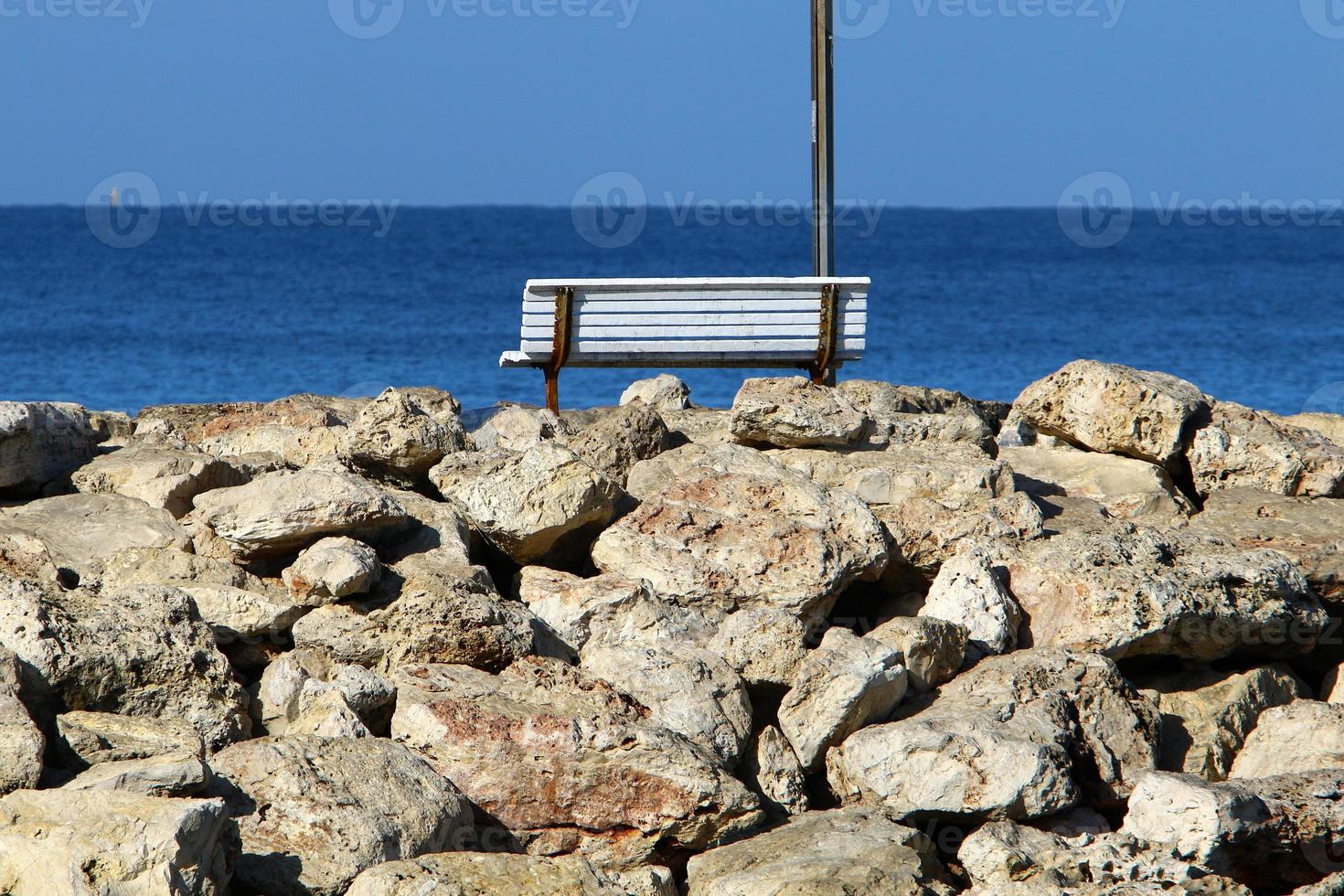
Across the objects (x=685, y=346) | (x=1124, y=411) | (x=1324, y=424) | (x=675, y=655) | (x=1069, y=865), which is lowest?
(x=1069, y=865)

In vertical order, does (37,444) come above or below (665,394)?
below

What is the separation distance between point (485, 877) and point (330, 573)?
147cm

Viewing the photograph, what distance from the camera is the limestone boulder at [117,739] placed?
4.10 meters

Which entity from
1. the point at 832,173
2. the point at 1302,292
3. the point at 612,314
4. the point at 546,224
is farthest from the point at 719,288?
the point at 546,224

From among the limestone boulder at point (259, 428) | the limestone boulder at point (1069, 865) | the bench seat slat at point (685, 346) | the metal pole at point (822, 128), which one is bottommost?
the limestone boulder at point (1069, 865)

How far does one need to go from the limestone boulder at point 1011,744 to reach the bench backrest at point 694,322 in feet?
9.90

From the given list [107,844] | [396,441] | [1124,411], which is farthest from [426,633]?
[1124,411]

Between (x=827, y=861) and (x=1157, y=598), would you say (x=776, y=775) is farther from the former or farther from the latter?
(x=1157, y=598)

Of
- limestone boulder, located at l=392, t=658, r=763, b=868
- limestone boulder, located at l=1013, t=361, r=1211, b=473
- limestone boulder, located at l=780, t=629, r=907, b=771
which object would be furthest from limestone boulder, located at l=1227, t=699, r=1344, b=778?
limestone boulder, located at l=392, t=658, r=763, b=868

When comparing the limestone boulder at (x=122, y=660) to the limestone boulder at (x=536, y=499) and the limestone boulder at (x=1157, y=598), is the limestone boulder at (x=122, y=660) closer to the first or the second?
the limestone boulder at (x=536, y=499)

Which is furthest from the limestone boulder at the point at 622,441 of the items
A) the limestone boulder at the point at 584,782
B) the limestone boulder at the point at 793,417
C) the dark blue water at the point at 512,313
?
the dark blue water at the point at 512,313

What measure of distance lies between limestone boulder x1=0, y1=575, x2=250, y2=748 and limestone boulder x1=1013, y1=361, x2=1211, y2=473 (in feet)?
12.5

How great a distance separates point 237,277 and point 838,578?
42.7 m

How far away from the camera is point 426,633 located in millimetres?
4840
